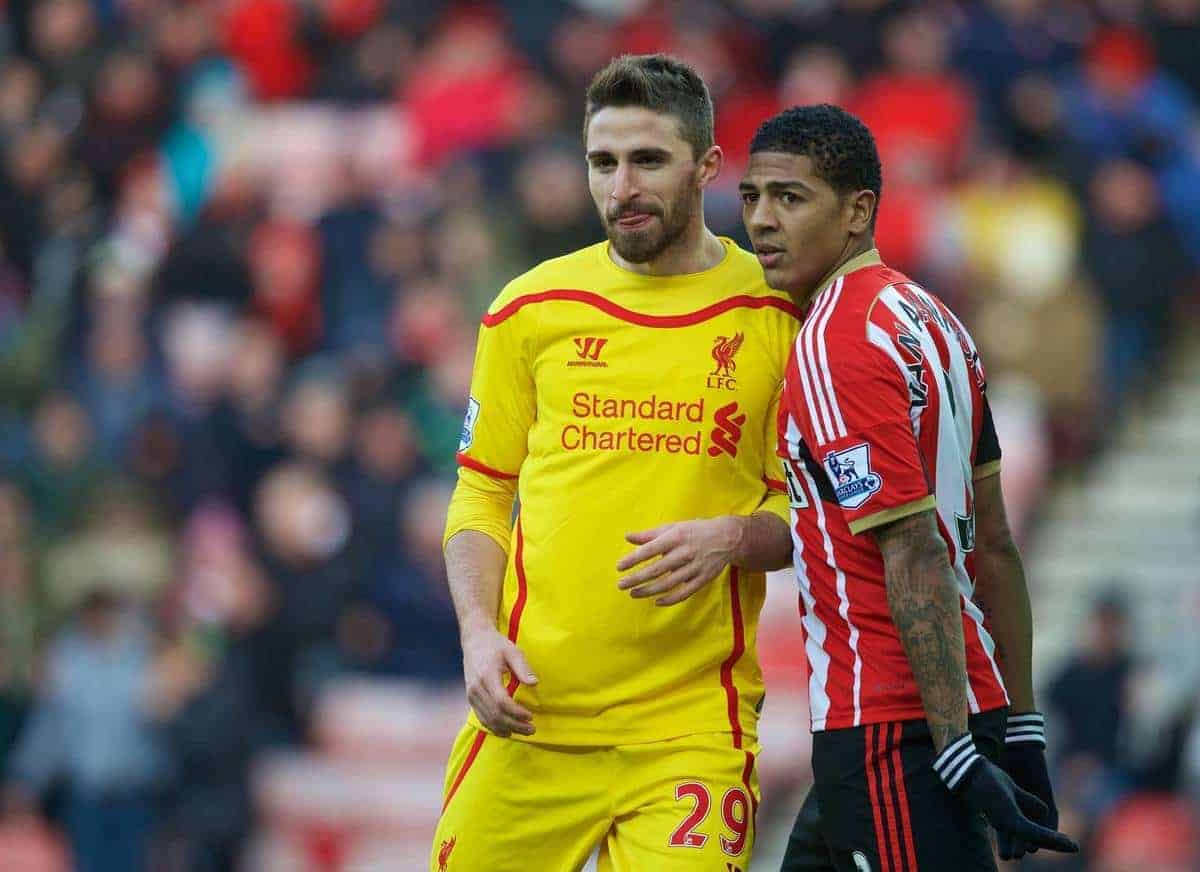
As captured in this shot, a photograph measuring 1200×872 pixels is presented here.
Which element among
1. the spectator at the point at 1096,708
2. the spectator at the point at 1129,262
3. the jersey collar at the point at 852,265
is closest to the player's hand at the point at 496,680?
the jersey collar at the point at 852,265

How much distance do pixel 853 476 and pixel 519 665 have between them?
896 mm

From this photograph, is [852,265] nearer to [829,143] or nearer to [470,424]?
[829,143]

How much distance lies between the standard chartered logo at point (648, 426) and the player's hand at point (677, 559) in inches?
10.6

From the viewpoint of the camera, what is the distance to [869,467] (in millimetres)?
4438

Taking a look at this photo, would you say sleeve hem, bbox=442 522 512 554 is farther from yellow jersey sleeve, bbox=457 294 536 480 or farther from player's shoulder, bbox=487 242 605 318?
player's shoulder, bbox=487 242 605 318

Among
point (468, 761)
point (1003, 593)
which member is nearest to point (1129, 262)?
point (1003, 593)

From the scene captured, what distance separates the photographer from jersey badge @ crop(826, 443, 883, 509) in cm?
444

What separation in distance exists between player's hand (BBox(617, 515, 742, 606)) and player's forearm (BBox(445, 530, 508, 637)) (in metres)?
0.46

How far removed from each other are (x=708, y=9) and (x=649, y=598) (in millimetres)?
8937

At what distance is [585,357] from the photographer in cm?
504

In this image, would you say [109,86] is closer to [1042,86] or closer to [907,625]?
[1042,86]

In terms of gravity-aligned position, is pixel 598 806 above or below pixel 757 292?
below

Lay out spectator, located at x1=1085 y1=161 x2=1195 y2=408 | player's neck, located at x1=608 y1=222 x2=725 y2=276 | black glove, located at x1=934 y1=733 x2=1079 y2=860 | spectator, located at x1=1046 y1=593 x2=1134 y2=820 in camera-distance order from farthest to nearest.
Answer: spectator, located at x1=1085 y1=161 x2=1195 y2=408 → spectator, located at x1=1046 y1=593 x2=1134 y2=820 → player's neck, located at x1=608 y1=222 x2=725 y2=276 → black glove, located at x1=934 y1=733 x2=1079 y2=860

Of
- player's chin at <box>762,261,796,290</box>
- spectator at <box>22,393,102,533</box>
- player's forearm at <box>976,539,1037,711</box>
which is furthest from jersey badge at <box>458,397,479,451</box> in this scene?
spectator at <box>22,393,102,533</box>
